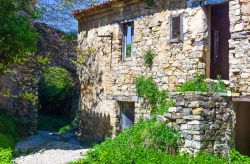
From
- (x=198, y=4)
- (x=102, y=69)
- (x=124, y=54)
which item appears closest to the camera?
(x=198, y=4)

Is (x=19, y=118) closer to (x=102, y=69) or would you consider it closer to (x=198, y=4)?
(x=102, y=69)

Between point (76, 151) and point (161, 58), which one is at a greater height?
point (161, 58)

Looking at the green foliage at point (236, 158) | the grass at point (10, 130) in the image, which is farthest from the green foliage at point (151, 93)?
the grass at point (10, 130)

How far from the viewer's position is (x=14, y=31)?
10.7 metres

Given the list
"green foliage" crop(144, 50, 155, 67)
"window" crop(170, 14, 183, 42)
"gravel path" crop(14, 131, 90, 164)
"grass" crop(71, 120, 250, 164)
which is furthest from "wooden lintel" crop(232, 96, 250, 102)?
"gravel path" crop(14, 131, 90, 164)

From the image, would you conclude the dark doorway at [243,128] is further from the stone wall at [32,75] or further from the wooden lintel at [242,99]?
the stone wall at [32,75]

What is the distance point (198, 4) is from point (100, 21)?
5.22m

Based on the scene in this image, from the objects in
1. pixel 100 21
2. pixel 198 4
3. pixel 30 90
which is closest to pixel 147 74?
pixel 198 4

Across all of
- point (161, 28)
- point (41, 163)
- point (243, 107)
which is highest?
point (161, 28)

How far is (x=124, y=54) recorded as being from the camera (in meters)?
13.6

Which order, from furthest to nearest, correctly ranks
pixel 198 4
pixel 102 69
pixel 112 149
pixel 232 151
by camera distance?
pixel 102 69, pixel 198 4, pixel 112 149, pixel 232 151

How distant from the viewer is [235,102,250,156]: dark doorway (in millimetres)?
10109

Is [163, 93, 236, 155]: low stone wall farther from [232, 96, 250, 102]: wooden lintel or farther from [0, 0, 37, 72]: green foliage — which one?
[0, 0, 37, 72]: green foliage

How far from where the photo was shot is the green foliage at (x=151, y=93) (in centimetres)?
1135
